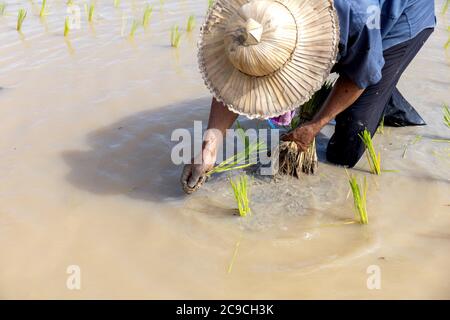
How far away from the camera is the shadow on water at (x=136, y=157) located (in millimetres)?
2303

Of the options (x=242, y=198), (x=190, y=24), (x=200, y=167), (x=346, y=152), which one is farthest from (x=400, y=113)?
(x=190, y=24)

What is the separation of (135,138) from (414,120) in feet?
5.37

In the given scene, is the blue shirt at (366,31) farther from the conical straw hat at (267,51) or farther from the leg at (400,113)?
the leg at (400,113)

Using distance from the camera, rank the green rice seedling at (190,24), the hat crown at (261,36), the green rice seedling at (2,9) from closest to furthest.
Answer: the hat crown at (261,36)
the green rice seedling at (190,24)
the green rice seedling at (2,9)

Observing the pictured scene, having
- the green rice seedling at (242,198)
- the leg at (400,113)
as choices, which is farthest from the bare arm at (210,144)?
the leg at (400,113)

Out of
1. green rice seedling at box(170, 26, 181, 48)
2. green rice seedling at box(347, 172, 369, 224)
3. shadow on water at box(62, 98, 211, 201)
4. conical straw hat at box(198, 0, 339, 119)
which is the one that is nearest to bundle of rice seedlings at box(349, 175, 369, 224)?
green rice seedling at box(347, 172, 369, 224)

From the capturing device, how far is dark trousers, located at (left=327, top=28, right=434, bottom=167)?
2.17 meters

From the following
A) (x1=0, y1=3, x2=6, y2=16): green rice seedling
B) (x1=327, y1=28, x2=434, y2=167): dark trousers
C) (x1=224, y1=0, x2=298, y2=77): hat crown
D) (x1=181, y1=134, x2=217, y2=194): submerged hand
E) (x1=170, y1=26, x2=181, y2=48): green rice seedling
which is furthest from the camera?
(x1=0, y1=3, x2=6, y2=16): green rice seedling

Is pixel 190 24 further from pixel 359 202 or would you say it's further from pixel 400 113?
pixel 359 202

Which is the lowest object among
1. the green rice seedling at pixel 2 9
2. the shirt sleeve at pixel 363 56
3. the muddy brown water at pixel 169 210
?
the muddy brown water at pixel 169 210

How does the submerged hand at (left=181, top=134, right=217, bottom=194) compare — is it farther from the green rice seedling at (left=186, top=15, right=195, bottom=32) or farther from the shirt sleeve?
the green rice seedling at (left=186, top=15, right=195, bottom=32)

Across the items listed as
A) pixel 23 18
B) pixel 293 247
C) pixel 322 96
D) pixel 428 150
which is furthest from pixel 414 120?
pixel 23 18

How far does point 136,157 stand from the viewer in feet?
8.34

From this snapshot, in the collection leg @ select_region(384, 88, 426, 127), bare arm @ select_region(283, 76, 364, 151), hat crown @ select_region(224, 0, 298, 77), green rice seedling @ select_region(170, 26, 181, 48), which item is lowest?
leg @ select_region(384, 88, 426, 127)
